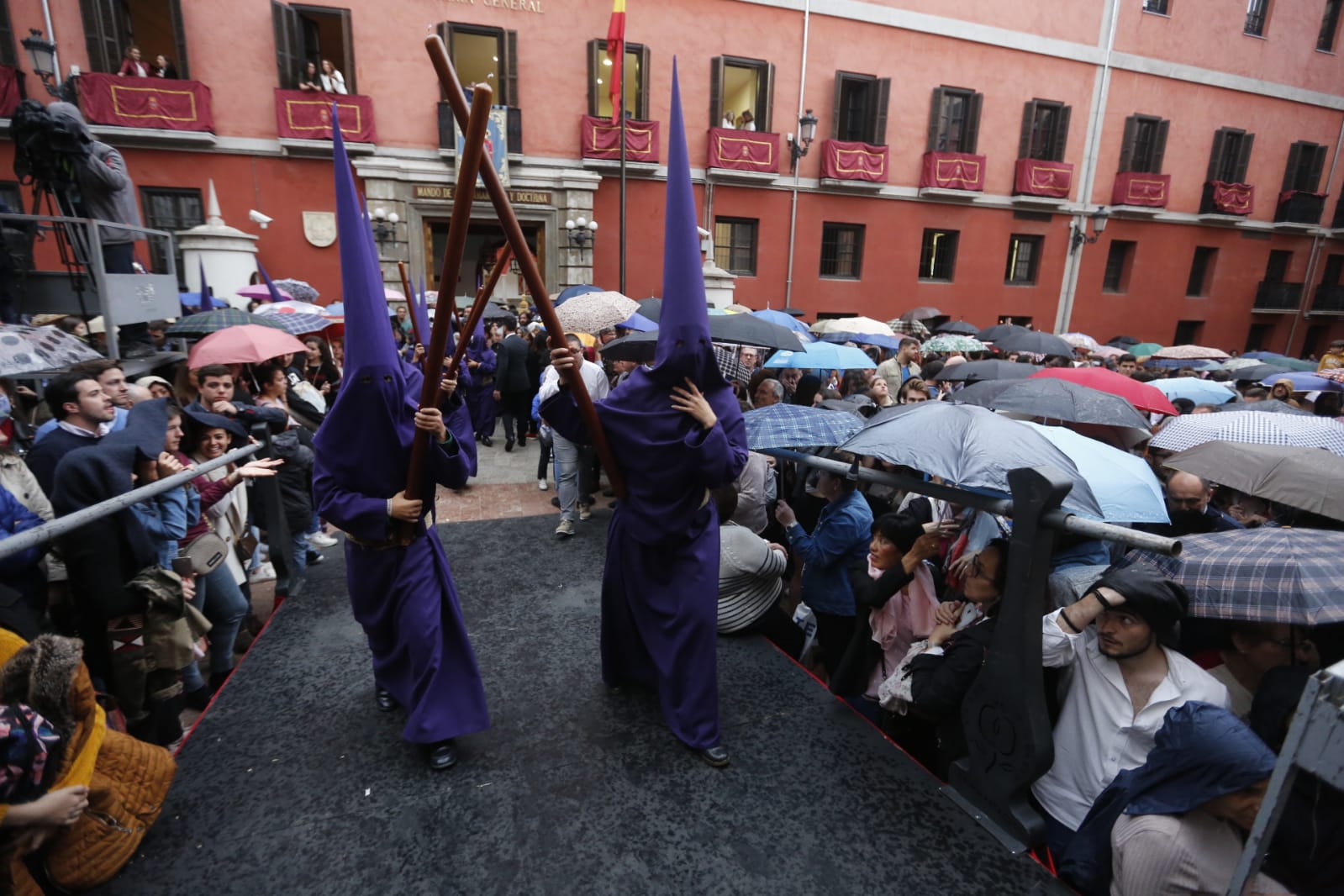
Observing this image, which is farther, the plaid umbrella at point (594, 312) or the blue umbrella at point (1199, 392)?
the plaid umbrella at point (594, 312)

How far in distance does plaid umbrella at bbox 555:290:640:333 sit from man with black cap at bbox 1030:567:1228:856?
17.1 feet

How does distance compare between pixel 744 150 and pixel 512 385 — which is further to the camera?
pixel 744 150

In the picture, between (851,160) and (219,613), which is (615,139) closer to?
(851,160)

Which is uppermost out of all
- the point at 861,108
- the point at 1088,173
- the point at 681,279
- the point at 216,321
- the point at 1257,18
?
the point at 1257,18

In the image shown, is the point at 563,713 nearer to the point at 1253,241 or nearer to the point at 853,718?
the point at 853,718

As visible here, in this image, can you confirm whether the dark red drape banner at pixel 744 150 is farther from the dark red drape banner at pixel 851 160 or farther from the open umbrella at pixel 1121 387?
the open umbrella at pixel 1121 387

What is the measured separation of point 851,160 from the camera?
1566cm

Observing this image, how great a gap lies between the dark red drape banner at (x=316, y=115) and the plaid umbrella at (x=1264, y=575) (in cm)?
1464

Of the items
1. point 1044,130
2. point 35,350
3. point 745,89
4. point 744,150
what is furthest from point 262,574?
point 1044,130

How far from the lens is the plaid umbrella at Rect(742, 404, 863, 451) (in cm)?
322

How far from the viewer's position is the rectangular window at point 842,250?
16.6m

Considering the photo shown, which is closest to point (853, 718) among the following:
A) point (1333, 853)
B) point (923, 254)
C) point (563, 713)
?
point (563, 713)

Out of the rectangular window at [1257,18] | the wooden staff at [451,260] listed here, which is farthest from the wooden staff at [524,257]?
the rectangular window at [1257,18]

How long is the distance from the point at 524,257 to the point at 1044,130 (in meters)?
20.2
